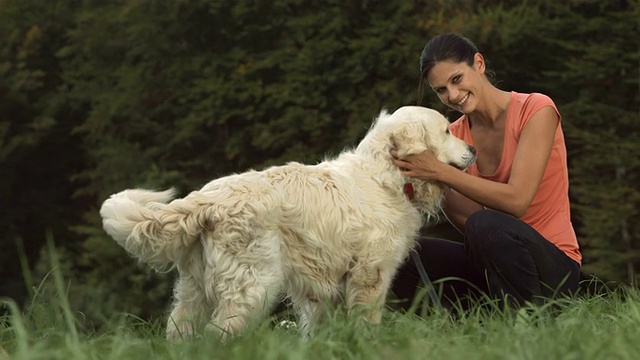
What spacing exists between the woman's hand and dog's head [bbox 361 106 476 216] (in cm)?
3

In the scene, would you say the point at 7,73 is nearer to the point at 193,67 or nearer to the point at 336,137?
the point at 193,67

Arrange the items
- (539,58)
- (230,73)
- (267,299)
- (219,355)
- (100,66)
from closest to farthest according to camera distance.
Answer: (219,355)
(267,299)
(539,58)
(230,73)
(100,66)

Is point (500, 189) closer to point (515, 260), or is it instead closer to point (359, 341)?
point (515, 260)

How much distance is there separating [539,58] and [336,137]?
2.48 m

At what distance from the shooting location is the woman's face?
4664 mm

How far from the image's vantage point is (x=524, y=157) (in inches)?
177

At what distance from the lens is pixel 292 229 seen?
13.9 feet

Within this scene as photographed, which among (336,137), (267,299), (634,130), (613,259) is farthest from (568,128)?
(267,299)

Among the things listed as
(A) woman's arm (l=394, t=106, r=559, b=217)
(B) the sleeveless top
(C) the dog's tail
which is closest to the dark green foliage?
(B) the sleeveless top

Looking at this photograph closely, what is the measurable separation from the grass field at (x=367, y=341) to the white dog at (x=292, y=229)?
485mm

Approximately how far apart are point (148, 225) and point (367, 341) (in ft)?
3.99

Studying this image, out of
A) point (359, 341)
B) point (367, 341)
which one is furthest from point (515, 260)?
point (359, 341)

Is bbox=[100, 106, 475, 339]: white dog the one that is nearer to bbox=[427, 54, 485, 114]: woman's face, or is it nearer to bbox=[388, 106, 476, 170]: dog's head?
bbox=[388, 106, 476, 170]: dog's head

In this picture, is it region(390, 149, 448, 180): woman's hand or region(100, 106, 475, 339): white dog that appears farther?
region(390, 149, 448, 180): woman's hand
